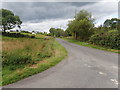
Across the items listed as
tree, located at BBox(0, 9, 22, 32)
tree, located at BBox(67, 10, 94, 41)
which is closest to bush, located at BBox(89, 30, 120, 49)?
tree, located at BBox(67, 10, 94, 41)

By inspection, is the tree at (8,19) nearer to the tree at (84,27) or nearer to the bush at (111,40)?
the tree at (84,27)

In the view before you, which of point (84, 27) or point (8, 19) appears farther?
point (8, 19)

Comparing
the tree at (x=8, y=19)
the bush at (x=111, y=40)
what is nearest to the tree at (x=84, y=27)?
the bush at (x=111, y=40)

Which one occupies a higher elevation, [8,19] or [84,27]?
[8,19]

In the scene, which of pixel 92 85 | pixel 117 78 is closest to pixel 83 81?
pixel 92 85

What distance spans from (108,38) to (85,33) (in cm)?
1473

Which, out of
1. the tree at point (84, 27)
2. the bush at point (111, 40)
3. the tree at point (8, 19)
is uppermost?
the tree at point (8, 19)

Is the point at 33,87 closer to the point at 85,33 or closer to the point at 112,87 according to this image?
the point at 112,87

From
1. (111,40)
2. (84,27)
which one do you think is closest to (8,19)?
(84,27)

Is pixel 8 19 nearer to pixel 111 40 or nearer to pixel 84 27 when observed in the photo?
pixel 84 27

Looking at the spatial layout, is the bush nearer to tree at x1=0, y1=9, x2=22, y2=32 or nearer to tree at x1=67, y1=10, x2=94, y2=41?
tree at x1=67, y1=10, x2=94, y2=41

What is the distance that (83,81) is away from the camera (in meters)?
3.31

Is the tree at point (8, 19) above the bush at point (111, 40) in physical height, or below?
above

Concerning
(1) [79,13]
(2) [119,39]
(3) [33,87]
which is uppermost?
(1) [79,13]
